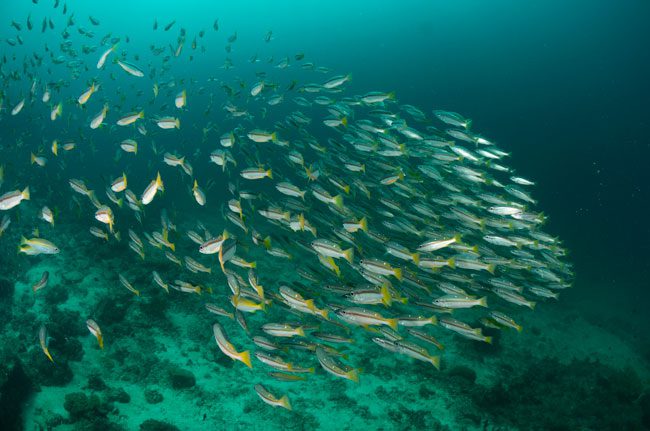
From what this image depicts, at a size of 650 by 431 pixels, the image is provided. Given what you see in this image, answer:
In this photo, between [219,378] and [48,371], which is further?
[219,378]

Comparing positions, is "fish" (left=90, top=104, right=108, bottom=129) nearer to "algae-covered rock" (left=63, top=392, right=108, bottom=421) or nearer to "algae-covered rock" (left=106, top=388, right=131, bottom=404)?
"algae-covered rock" (left=63, top=392, right=108, bottom=421)

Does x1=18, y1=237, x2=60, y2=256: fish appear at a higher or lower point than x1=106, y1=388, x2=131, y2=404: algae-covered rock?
higher

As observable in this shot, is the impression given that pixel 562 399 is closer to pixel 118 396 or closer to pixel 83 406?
pixel 118 396

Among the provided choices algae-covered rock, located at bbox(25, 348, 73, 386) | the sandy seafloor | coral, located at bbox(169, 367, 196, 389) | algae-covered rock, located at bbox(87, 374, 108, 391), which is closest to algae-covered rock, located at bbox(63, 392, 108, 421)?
the sandy seafloor

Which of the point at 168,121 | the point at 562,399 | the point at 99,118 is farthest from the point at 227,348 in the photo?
the point at 562,399

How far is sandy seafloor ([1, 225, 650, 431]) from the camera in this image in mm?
8141

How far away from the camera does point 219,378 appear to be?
30.8 ft

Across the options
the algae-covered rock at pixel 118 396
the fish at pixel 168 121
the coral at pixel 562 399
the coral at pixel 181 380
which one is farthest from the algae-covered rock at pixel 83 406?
the coral at pixel 562 399

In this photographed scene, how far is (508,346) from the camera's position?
44.0 ft

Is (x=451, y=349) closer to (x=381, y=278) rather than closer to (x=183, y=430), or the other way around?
(x=381, y=278)

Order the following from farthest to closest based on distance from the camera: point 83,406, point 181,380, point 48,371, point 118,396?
1. point 181,380
2. point 48,371
3. point 118,396
4. point 83,406

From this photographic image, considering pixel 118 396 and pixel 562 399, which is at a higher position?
pixel 562 399

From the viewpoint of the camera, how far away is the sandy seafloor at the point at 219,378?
8.14 m

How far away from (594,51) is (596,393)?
343 feet
